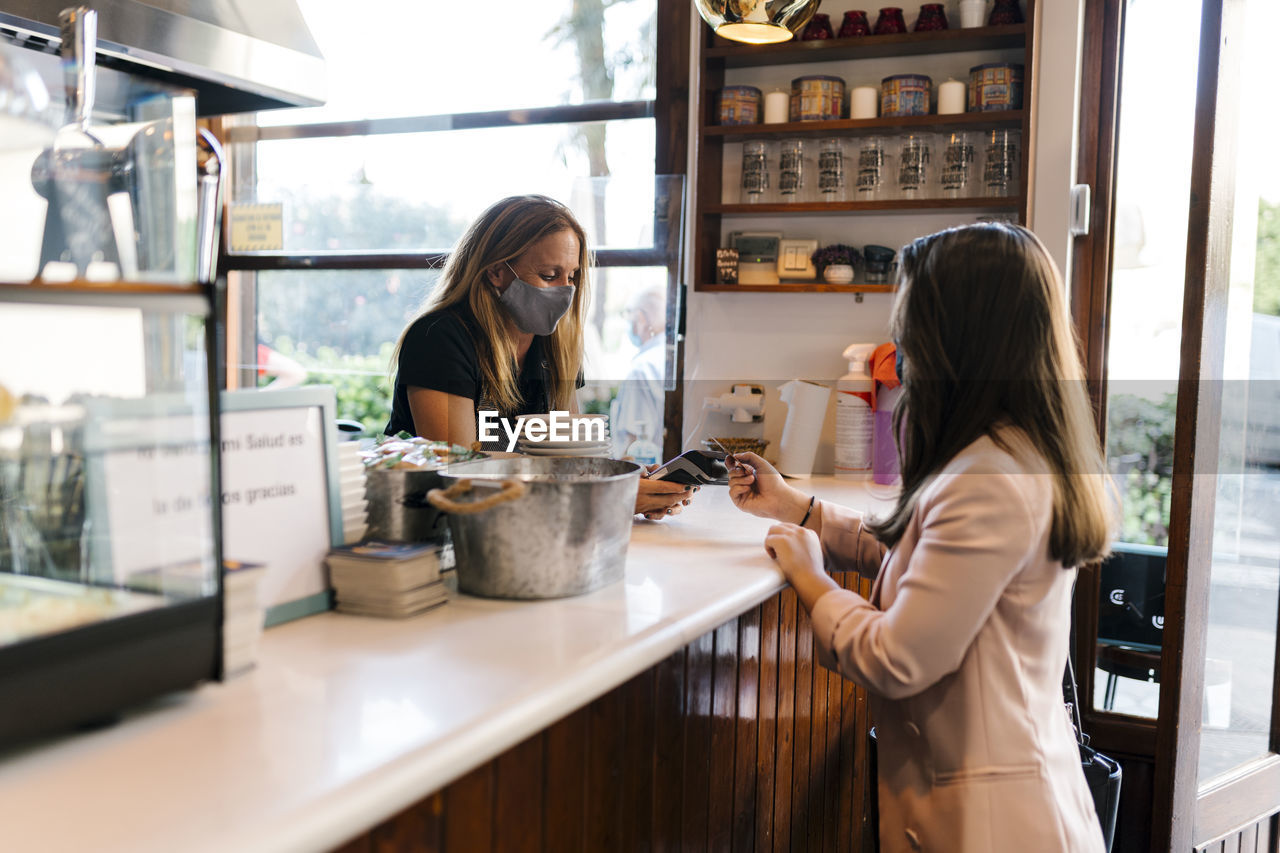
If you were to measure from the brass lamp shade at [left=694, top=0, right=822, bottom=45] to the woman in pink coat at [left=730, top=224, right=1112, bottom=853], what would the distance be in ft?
2.75

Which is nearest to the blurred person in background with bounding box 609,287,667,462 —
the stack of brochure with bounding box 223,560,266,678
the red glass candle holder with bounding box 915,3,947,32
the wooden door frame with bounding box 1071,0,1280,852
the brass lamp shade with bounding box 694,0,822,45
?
the red glass candle holder with bounding box 915,3,947,32

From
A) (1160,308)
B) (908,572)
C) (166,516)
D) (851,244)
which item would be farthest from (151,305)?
(1160,308)

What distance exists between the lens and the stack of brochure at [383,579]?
1172 millimetres

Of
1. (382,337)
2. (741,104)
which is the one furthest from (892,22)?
(382,337)

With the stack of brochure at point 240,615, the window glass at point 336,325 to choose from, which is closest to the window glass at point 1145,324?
the window glass at point 336,325

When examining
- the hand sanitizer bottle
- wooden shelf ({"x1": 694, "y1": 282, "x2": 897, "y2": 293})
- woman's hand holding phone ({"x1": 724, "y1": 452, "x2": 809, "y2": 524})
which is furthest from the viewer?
the hand sanitizer bottle

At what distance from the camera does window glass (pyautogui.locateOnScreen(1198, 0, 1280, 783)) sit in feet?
8.21

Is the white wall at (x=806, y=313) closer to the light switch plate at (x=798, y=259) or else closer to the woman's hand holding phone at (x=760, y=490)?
the light switch plate at (x=798, y=259)

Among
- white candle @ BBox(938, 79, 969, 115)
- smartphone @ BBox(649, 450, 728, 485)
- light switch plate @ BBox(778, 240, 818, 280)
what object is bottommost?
smartphone @ BBox(649, 450, 728, 485)

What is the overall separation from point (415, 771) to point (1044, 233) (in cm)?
254

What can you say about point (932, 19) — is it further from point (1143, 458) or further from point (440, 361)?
point (440, 361)

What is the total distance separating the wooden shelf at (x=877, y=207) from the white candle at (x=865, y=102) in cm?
25

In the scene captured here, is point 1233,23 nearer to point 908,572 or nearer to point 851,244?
Result: point 851,244
